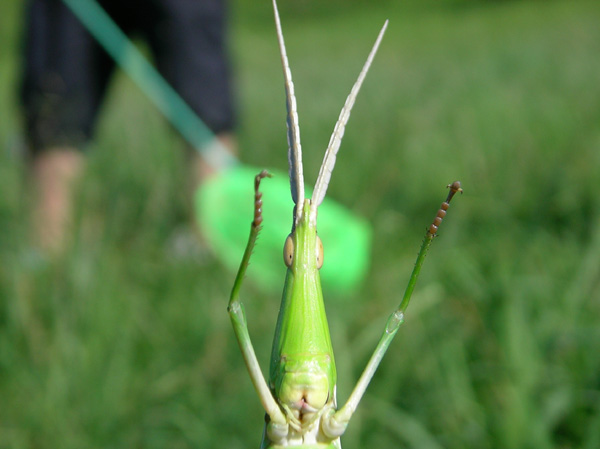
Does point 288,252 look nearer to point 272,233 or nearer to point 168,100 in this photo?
point 272,233

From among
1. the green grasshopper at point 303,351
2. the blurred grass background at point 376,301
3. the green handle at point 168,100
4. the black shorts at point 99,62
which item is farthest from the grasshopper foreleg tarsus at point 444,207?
the green handle at point 168,100

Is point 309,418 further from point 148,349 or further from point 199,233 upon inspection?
point 199,233

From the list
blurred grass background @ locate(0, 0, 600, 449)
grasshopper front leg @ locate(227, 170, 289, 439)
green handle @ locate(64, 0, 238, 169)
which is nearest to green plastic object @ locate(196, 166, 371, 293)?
blurred grass background @ locate(0, 0, 600, 449)

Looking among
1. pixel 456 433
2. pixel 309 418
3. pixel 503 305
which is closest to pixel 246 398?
pixel 456 433

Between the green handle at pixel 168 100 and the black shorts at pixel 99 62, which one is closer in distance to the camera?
the black shorts at pixel 99 62

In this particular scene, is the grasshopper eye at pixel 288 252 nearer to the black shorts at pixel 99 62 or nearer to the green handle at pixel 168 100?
the black shorts at pixel 99 62

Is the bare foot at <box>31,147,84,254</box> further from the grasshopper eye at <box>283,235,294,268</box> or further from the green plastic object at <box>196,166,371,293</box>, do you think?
the grasshopper eye at <box>283,235,294,268</box>

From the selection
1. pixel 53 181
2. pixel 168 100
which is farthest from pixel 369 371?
pixel 168 100
